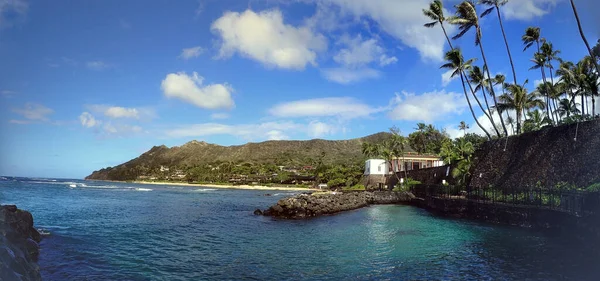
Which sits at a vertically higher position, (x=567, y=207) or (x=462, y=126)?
(x=462, y=126)

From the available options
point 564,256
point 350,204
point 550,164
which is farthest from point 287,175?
point 564,256

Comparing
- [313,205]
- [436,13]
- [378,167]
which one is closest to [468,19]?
[436,13]

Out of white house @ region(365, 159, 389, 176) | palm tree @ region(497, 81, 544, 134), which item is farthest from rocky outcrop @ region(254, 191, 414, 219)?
white house @ region(365, 159, 389, 176)

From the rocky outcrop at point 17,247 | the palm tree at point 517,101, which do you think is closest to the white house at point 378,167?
the palm tree at point 517,101

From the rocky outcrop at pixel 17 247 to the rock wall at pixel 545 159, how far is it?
1246 inches

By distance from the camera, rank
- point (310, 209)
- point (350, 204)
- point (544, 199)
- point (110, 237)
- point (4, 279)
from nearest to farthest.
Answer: point (4, 279), point (110, 237), point (544, 199), point (310, 209), point (350, 204)

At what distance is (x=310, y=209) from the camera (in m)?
37.4

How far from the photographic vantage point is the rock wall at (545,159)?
26.1 m

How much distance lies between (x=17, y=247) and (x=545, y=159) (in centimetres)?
3624

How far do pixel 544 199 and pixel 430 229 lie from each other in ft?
27.9

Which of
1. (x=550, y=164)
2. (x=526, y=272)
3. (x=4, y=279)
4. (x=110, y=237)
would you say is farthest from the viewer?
(x=550, y=164)

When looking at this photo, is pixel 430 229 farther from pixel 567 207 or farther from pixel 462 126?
pixel 462 126

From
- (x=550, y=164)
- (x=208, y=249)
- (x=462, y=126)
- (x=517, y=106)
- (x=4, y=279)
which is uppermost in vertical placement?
(x=462, y=126)

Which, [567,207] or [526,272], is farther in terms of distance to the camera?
[567,207]
